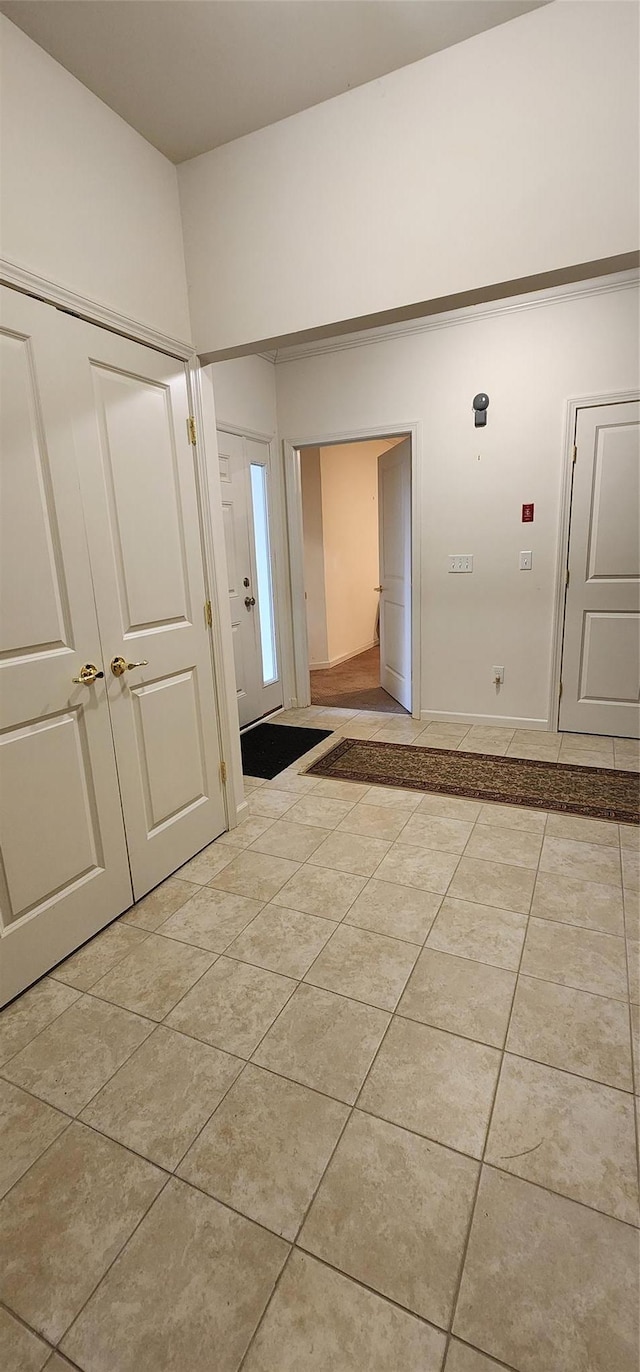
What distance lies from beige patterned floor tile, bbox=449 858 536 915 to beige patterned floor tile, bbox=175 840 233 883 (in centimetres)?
98

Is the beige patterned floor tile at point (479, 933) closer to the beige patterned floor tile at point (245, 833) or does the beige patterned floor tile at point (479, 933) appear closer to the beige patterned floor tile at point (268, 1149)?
the beige patterned floor tile at point (268, 1149)

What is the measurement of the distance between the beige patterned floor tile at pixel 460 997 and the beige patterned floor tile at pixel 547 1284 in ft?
1.31

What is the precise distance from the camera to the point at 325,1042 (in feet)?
5.09

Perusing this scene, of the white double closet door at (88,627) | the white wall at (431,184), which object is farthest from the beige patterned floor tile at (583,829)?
the white wall at (431,184)

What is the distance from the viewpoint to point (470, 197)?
174cm

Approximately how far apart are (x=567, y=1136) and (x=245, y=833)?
5.68 feet

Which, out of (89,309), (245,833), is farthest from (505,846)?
(89,309)

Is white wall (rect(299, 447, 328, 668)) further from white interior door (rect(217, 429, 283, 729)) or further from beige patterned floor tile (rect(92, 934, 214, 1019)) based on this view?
beige patterned floor tile (rect(92, 934, 214, 1019))

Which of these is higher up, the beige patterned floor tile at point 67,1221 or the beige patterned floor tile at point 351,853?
the beige patterned floor tile at point 351,853

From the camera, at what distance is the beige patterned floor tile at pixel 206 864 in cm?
237

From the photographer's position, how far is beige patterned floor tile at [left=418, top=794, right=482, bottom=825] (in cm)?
278

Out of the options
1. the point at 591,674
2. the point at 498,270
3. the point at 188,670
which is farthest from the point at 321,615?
the point at 498,270

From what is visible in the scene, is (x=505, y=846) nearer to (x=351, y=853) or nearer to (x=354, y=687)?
(x=351, y=853)

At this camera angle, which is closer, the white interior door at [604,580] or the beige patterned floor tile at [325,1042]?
the beige patterned floor tile at [325,1042]
